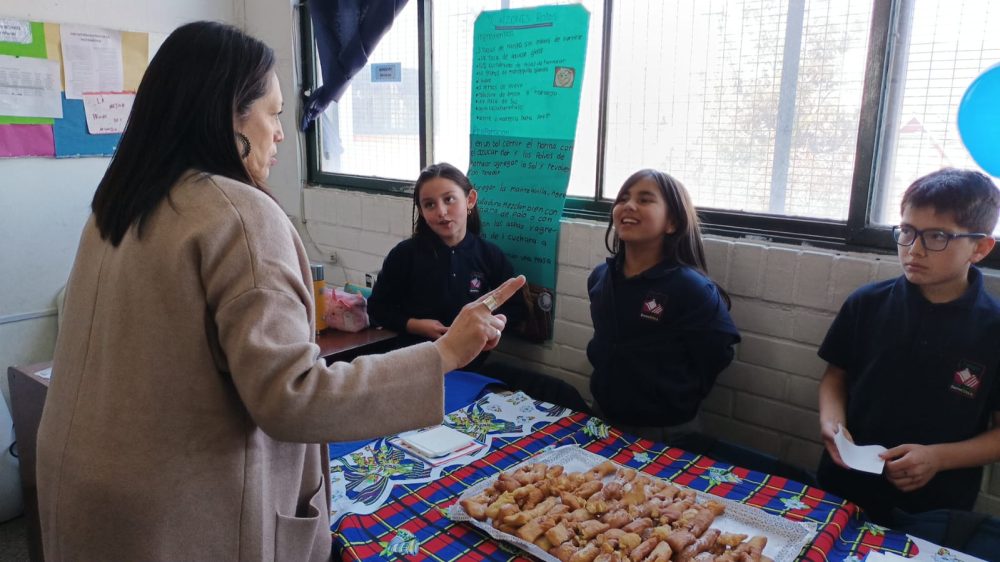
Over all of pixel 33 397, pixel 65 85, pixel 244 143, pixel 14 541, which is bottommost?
pixel 14 541

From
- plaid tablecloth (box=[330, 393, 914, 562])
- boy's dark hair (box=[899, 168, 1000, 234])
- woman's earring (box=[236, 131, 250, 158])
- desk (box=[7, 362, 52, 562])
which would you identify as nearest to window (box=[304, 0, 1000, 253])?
boy's dark hair (box=[899, 168, 1000, 234])

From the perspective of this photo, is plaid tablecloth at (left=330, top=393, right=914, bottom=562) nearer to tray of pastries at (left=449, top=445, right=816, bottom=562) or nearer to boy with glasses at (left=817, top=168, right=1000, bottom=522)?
tray of pastries at (left=449, top=445, right=816, bottom=562)

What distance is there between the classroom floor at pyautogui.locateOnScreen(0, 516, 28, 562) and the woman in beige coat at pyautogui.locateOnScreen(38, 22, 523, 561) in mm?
1842

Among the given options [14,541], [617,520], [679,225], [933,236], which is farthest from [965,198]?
[14,541]

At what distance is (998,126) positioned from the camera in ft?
4.87

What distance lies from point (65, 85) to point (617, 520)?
3.01 meters

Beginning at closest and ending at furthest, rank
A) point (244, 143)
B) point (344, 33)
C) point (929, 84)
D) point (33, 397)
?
point (244, 143) < point (929, 84) < point (33, 397) < point (344, 33)

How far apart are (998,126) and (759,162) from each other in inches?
25.9

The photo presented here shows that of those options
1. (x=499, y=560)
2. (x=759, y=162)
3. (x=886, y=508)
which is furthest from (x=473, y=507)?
(x=759, y=162)

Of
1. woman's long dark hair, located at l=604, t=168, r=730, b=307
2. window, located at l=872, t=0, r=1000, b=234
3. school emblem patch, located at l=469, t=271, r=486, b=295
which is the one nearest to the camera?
window, located at l=872, t=0, r=1000, b=234

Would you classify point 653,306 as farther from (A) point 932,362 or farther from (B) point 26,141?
(B) point 26,141

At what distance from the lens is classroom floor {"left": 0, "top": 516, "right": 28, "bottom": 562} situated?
7.94ft

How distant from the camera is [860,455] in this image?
145 cm

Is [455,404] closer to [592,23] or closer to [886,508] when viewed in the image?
[886,508]
